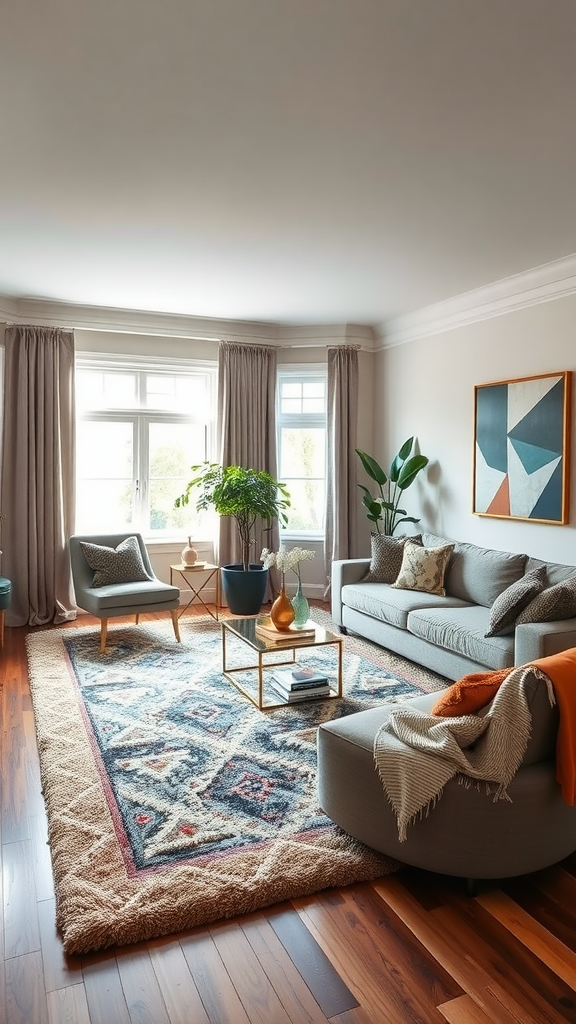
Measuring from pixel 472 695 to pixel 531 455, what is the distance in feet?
9.35

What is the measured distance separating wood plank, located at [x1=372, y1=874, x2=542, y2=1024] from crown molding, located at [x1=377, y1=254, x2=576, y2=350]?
3756 mm

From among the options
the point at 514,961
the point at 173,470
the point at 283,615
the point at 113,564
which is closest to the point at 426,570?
the point at 283,615

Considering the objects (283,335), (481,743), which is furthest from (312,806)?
(283,335)

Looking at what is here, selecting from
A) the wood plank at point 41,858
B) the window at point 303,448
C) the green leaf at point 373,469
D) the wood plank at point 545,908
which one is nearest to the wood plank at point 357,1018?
the wood plank at point 545,908

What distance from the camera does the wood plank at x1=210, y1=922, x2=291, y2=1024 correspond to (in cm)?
167

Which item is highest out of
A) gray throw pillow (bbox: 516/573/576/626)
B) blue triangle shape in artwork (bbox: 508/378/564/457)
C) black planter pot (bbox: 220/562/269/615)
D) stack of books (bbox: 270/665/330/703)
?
blue triangle shape in artwork (bbox: 508/378/564/457)

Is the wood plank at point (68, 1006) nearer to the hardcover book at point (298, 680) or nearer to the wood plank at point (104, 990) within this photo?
the wood plank at point (104, 990)

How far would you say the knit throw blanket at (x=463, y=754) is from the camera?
2045 mm

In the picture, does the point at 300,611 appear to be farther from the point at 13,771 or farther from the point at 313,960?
the point at 313,960

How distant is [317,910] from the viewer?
206 centimetres

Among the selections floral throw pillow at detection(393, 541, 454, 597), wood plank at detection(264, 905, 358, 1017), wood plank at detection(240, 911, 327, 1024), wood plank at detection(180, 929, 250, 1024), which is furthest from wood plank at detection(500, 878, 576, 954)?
floral throw pillow at detection(393, 541, 454, 597)

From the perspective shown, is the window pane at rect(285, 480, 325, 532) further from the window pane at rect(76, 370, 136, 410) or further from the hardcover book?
the hardcover book

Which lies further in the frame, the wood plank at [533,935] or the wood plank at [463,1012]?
the wood plank at [533,935]

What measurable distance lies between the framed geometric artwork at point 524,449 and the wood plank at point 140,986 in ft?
11.7
